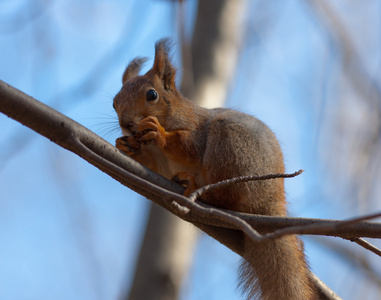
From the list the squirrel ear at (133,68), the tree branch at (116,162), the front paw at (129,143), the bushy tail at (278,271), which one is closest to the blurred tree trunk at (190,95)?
the squirrel ear at (133,68)

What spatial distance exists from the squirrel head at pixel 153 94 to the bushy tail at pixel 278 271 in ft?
3.06

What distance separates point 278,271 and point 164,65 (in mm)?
1455

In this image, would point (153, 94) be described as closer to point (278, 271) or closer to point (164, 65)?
point (164, 65)

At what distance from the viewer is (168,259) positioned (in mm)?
3623

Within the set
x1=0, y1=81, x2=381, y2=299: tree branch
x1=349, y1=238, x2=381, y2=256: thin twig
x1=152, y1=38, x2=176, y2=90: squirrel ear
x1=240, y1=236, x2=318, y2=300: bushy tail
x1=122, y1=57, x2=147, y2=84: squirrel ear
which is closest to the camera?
x1=0, y1=81, x2=381, y2=299: tree branch

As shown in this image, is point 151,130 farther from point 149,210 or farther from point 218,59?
point 218,59

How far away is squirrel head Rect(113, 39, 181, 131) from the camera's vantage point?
8.64 ft

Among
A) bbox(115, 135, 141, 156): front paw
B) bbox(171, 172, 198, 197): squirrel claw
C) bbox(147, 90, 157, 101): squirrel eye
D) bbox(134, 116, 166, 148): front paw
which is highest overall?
bbox(147, 90, 157, 101): squirrel eye

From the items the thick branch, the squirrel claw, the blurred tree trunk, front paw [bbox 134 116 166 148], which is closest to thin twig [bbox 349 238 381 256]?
the thick branch

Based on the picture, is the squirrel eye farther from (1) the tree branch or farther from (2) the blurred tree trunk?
(2) the blurred tree trunk

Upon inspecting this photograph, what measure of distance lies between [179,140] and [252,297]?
0.91 m

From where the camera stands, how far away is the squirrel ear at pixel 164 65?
292cm

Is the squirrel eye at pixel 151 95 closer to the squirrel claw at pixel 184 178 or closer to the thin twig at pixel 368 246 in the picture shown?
the squirrel claw at pixel 184 178

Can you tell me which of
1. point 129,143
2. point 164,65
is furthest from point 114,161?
point 164,65
